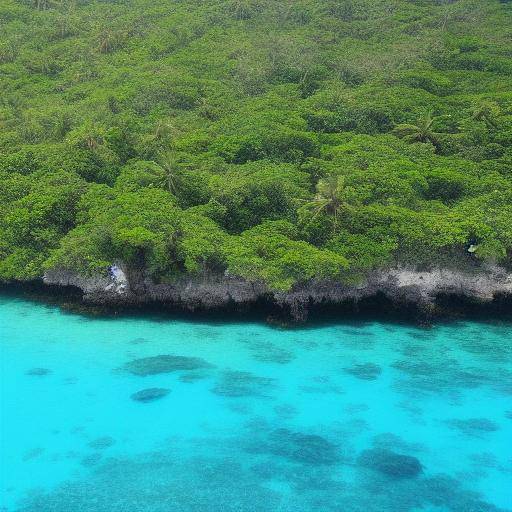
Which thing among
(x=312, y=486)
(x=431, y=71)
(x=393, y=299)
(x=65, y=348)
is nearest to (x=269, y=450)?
(x=312, y=486)

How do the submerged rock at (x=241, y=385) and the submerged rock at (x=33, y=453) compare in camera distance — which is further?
the submerged rock at (x=241, y=385)

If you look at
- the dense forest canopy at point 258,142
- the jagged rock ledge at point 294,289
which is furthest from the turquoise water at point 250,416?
the dense forest canopy at point 258,142

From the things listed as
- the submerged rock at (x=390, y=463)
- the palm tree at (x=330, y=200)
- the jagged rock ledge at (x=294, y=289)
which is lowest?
the submerged rock at (x=390, y=463)

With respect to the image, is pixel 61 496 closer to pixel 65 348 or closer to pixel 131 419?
pixel 131 419

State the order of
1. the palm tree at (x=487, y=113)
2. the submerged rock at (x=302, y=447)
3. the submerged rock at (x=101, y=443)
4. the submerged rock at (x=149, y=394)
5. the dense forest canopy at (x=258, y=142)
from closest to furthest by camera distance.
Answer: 1. the submerged rock at (x=302, y=447)
2. the submerged rock at (x=101, y=443)
3. the submerged rock at (x=149, y=394)
4. the dense forest canopy at (x=258, y=142)
5. the palm tree at (x=487, y=113)

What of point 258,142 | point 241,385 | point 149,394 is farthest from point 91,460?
point 258,142

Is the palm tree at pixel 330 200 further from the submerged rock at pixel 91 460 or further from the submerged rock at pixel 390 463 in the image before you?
the submerged rock at pixel 91 460
